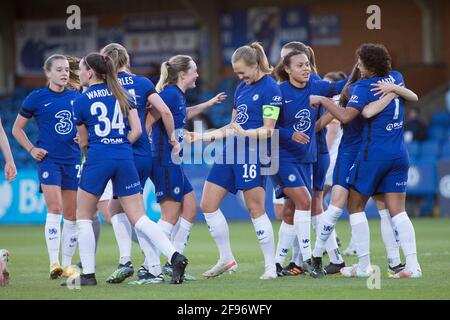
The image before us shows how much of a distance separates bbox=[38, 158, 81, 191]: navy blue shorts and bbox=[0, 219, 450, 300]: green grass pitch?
1046 millimetres

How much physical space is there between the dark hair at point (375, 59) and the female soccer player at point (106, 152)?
2355mm

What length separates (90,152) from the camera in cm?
927

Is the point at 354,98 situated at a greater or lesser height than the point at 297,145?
greater

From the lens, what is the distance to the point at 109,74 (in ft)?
30.5

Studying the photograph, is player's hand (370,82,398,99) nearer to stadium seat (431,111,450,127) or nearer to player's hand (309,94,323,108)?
player's hand (309,94,323,108)

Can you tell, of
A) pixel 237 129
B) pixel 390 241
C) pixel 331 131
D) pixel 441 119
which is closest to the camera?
pixel 237 129

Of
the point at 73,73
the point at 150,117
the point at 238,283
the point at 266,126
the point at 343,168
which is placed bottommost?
the point at 238,283

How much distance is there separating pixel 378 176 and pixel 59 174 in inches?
142

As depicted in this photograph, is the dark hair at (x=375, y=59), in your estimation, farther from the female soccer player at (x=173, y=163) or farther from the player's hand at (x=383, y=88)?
the female soccer player at (x=173, y=163)

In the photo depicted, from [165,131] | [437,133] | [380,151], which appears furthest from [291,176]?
[437,133]

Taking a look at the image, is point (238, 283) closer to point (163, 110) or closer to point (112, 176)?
point (112, 176)

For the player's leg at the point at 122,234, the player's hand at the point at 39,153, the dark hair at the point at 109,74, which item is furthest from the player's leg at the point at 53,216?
the dark hair at the point at 109,74

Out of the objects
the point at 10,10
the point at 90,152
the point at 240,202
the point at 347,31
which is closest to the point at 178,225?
the point at 90,152

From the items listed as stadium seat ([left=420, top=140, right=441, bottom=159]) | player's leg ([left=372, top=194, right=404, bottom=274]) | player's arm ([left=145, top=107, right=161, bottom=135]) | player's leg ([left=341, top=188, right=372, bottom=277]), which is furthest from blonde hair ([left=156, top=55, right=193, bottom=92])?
stadium seat ([left=420, top=140, right=441, bottom=159])
